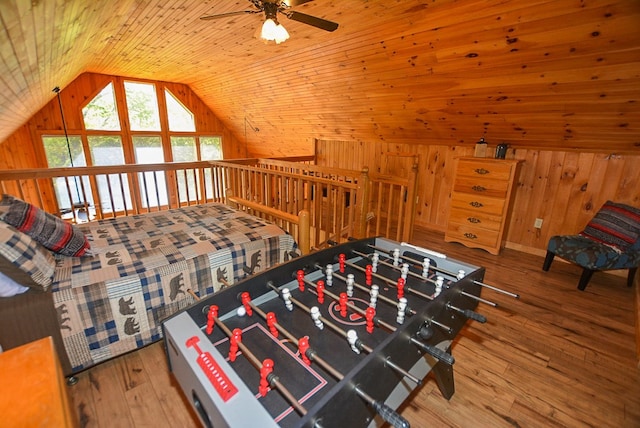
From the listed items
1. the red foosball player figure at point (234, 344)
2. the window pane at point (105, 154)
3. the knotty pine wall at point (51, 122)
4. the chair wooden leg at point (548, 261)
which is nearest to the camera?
the red foosball player figure at point (234, 344)

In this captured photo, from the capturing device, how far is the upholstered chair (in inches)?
99.0

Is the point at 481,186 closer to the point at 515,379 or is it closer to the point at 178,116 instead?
the point at 515,379

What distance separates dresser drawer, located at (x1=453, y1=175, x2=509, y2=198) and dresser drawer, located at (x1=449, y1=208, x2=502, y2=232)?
0.79ft

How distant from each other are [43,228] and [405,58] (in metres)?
3.26

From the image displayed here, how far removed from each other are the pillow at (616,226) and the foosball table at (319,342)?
2.30 meters

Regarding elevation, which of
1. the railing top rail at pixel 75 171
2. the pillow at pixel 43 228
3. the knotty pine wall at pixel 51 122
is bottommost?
the pillow at pixel 43 228

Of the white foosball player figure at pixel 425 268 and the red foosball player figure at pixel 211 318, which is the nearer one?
the red foosball player figure at pixel 211 318

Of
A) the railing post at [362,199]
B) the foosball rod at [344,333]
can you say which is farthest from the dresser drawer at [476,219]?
the foosball rod at [344,333]

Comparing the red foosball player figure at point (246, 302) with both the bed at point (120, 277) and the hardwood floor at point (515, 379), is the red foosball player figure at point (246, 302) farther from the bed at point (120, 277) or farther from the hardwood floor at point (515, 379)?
the hardwood floor at point (515, 379)

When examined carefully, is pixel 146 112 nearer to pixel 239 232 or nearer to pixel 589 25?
pixel 239 232

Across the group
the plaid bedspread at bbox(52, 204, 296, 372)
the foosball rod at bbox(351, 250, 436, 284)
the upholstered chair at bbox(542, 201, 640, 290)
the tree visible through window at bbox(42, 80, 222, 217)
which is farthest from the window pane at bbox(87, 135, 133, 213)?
the upholstered chair at bbox(542, 201, 640, 290)

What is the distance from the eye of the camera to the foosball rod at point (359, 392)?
69 cm

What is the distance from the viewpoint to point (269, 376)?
32.0 inches

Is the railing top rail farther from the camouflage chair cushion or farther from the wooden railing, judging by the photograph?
the camouflage chair cushion
